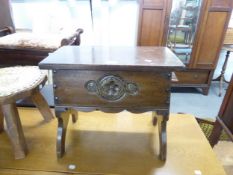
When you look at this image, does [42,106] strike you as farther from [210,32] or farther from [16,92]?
[210,32]

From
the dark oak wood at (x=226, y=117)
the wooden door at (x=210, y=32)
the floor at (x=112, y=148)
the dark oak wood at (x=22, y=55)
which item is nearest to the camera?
the floor at (x=112, y=148)

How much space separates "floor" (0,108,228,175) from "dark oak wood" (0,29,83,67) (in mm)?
404

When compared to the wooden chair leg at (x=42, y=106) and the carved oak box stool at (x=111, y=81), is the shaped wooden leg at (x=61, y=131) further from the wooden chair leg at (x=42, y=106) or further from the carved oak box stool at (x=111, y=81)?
the wooden chair leg at (x=42, y=106)

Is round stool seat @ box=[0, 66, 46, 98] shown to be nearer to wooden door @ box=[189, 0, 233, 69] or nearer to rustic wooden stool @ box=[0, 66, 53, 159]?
rustic wooden stool @ box=[0, 66, 53, 159]

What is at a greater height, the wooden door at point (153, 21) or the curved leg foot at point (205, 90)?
the wooden door at point (153, 21)

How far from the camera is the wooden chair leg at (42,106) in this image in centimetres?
119

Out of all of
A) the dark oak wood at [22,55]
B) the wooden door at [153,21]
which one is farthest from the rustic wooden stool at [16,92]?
the wooden door at [153,21]

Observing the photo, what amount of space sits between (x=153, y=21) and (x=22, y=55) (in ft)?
4.41

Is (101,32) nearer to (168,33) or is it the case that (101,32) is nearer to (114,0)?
(114,0)

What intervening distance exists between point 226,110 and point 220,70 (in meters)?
1.78

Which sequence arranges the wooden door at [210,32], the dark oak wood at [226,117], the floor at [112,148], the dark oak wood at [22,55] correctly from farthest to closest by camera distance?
the wooden door at [210,32] < the dark oak wood at [22,55] < the dark oak wood at [226,117] < the floor at [112,148]

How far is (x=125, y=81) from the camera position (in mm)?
849

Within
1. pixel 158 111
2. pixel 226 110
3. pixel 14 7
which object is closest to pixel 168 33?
pixel 226 110

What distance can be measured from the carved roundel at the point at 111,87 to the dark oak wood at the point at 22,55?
2.35ft
